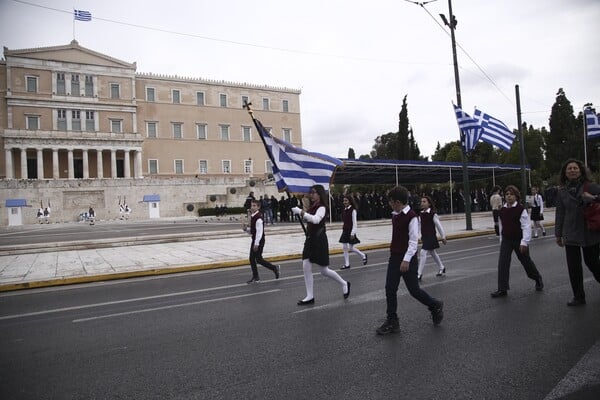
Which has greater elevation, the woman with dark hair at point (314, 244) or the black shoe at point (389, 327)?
the woman with dark hair at point (314, 244)

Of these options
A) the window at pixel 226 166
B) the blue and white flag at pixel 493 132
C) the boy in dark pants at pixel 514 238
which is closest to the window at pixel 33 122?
the window at pixel 226 166

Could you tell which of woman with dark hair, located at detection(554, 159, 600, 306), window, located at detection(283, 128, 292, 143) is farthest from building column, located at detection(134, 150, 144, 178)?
woman with dark hair, located at detection(554, 159, 600, 306)

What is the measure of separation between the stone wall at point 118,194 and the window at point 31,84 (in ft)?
58.1

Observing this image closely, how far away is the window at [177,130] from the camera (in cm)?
6203

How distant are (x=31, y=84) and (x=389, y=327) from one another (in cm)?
6115

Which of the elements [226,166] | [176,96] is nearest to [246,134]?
[226,166]

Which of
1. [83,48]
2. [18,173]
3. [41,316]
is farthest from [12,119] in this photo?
[41,316]

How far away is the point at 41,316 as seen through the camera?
6727 mm

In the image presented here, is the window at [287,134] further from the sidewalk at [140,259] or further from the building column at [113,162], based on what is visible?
the sidewalk at [140,259]

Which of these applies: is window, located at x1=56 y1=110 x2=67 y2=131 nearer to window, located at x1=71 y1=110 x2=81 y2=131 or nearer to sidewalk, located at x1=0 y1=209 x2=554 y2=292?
window, located at x1=71 y1=110 x2=81 y2=131

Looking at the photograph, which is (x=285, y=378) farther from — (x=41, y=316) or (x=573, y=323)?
(x=41, y=316)

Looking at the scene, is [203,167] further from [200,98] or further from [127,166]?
[127,166]

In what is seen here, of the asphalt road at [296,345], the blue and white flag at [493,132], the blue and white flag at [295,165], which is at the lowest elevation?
the asphalt road at [296,345]

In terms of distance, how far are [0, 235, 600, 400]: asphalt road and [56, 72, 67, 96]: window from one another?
5507 centimetres
